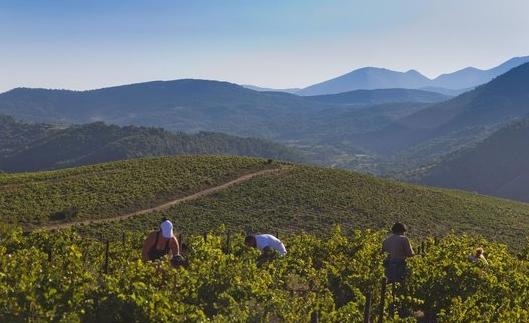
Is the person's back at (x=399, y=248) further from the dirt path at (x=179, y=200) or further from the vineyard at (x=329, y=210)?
the vineyard at (x=329, y=210)

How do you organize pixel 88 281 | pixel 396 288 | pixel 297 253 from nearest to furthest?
pixel 88 281
pixel 396 288
pixel 297 253

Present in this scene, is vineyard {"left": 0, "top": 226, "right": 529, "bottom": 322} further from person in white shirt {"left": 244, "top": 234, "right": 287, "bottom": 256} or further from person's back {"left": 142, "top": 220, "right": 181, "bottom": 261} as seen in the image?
person's back {"left": 142, "top": 220, "right": 181, "bottom": 261}

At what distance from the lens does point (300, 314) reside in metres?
11.9

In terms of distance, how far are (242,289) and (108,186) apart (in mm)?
46507

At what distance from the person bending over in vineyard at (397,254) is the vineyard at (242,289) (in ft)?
1.33

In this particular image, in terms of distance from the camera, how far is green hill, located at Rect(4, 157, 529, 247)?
49.2 meters

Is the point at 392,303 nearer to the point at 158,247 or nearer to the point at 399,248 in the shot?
the point at 399,248

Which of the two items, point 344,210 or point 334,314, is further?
point 344,210

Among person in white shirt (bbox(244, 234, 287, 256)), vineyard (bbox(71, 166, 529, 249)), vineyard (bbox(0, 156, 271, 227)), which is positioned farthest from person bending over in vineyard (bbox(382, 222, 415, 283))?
vineyard (bbox(0, 156, 271, 227))

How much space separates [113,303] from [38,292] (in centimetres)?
180

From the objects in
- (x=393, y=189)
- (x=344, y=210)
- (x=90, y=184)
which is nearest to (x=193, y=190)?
(x=90, y=184)

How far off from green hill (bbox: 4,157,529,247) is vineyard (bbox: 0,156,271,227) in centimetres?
9

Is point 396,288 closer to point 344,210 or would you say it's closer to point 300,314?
point 300,314

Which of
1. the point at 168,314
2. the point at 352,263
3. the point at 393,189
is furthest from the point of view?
the point at 393,189
